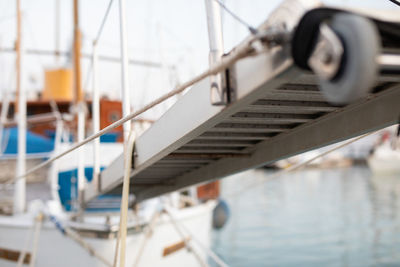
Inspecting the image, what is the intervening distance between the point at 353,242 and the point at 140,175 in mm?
8861

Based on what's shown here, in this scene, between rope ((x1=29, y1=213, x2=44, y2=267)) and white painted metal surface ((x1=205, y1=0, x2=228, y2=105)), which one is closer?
white painted metal surface ((x1=205, y1=0, x2=228, y2=105))

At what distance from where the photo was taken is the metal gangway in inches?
56.4

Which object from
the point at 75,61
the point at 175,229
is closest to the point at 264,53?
the point at 175,229

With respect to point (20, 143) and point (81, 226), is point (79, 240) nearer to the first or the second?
point (81, 226)

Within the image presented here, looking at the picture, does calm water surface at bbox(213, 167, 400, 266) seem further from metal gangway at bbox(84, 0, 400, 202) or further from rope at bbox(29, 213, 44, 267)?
rope at bbox(29, 213, 44, 267)

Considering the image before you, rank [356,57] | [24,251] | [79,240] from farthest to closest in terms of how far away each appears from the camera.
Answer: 1. [24,251]
2. [79,240]
3. [356,57]

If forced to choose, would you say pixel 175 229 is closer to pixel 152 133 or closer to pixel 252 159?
pixel 252 159

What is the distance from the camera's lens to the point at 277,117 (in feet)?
9.39

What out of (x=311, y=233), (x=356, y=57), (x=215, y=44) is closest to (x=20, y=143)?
(x=215, y=44)

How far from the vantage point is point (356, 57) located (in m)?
1.33

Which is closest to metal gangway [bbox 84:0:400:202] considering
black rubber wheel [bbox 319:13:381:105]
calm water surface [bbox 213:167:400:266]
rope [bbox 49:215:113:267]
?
black rubber wheel [bbox 319:13:381:105]

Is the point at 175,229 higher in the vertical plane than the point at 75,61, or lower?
lower

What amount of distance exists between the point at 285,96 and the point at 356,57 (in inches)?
45.0

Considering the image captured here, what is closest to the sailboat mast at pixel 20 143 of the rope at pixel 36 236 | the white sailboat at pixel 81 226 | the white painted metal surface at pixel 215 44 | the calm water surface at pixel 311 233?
the white sailboat at pixel 81 226
